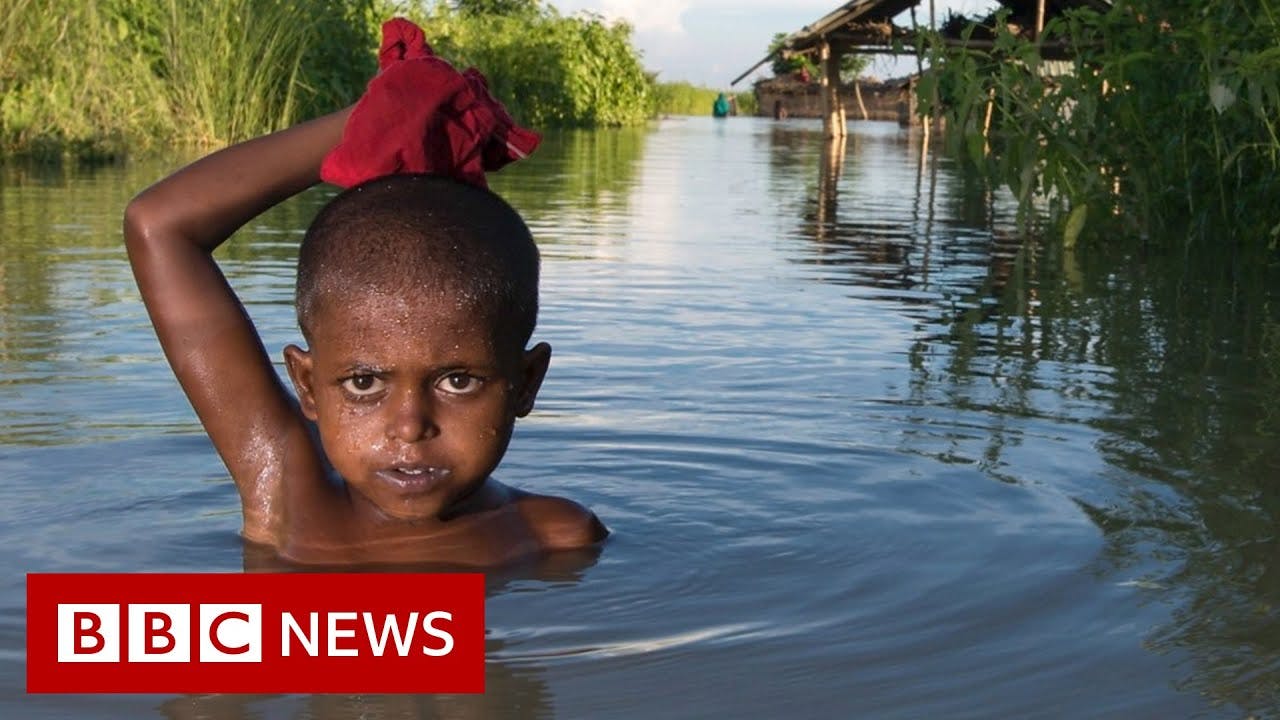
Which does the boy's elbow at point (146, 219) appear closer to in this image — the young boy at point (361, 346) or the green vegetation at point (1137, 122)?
the young boy at point (361, 346)

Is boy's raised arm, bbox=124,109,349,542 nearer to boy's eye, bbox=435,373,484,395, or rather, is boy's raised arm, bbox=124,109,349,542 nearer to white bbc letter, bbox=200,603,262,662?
white bbc letter, bbox=200,603,262,662

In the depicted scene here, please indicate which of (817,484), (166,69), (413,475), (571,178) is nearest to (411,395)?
(413,475)

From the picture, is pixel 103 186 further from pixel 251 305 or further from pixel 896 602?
pixel 896 602

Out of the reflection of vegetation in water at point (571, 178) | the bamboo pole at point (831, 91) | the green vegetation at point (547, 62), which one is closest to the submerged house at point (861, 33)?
the bamboo pole at point (831, 91)

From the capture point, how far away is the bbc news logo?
249 cm

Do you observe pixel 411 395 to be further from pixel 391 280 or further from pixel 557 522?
pixel 557 522

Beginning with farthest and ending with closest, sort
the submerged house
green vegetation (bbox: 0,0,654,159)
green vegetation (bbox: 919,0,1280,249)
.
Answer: the submerged house
green vegetation (bbox: 0,0,654,159)
green vegetation (bbox: 919,0,1280,249)

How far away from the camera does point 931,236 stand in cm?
1123

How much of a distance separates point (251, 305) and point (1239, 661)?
4854 millimetres

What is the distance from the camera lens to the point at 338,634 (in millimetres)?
2682

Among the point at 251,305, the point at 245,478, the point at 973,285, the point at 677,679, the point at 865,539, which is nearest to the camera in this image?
the point at 677,679

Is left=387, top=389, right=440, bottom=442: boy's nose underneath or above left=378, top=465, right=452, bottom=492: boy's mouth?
above

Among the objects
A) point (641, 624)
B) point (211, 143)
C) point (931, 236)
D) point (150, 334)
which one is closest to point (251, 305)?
point (150, 334)

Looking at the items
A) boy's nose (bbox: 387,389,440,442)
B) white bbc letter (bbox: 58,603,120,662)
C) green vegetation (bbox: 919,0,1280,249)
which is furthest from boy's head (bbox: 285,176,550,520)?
green vegetation (bbox: 919,0,1280,249)
